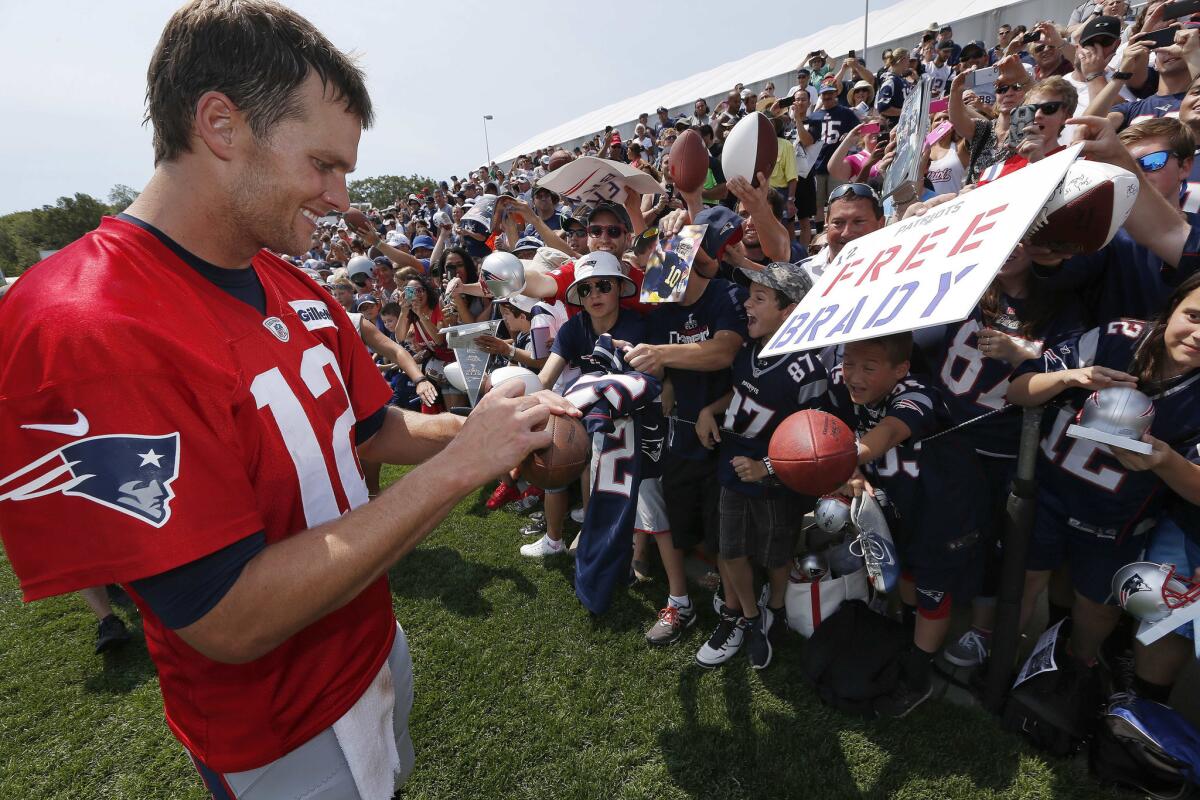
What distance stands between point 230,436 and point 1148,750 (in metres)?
3.38

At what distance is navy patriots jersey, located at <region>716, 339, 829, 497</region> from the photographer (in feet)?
10.1

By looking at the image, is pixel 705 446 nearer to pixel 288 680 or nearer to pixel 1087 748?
pixel 1087 748

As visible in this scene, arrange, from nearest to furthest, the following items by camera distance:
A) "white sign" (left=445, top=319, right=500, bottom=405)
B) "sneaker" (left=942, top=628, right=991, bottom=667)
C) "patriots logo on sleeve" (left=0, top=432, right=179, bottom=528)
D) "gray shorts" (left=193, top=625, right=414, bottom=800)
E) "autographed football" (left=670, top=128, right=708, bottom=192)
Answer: "patriots logo on sleeve" (left=0, top=432, right=179, bottom=528) → "gray shorts" (left=193, top=625, right=414, bottom=800) → "sneaker" (left=942, top=628, right=991, bottom=667) → "autographed football" (left=670, top=128, right=708, bottom=192) → "white sign" (left=445, top=319, right=500, bottom=405)

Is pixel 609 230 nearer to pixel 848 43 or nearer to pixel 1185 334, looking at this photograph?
pixel 1185 334

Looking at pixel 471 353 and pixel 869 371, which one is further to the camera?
pixel 471 353

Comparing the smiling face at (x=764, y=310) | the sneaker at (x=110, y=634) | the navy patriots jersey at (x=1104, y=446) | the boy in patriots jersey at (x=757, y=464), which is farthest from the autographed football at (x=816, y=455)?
the sneaker at (x=110, y=634)

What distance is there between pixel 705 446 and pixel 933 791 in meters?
1.91

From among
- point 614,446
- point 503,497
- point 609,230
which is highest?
point 609,230

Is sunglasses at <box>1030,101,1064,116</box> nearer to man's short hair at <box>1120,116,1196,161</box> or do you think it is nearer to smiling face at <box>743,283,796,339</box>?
man's short hair at <box>1120,116,1196,161</box>

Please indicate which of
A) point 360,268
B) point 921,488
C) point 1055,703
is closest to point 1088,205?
point 921,488

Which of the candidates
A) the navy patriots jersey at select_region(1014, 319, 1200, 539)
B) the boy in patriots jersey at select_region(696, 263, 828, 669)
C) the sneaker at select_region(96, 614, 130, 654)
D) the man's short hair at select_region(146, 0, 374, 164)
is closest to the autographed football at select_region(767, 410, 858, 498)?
the boy in patriots jersey at select_region(696, 263, 828, 669)

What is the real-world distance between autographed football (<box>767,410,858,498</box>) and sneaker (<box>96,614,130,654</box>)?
4.82 metres

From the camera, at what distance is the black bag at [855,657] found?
2859 mm

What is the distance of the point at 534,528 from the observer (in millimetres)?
5129
